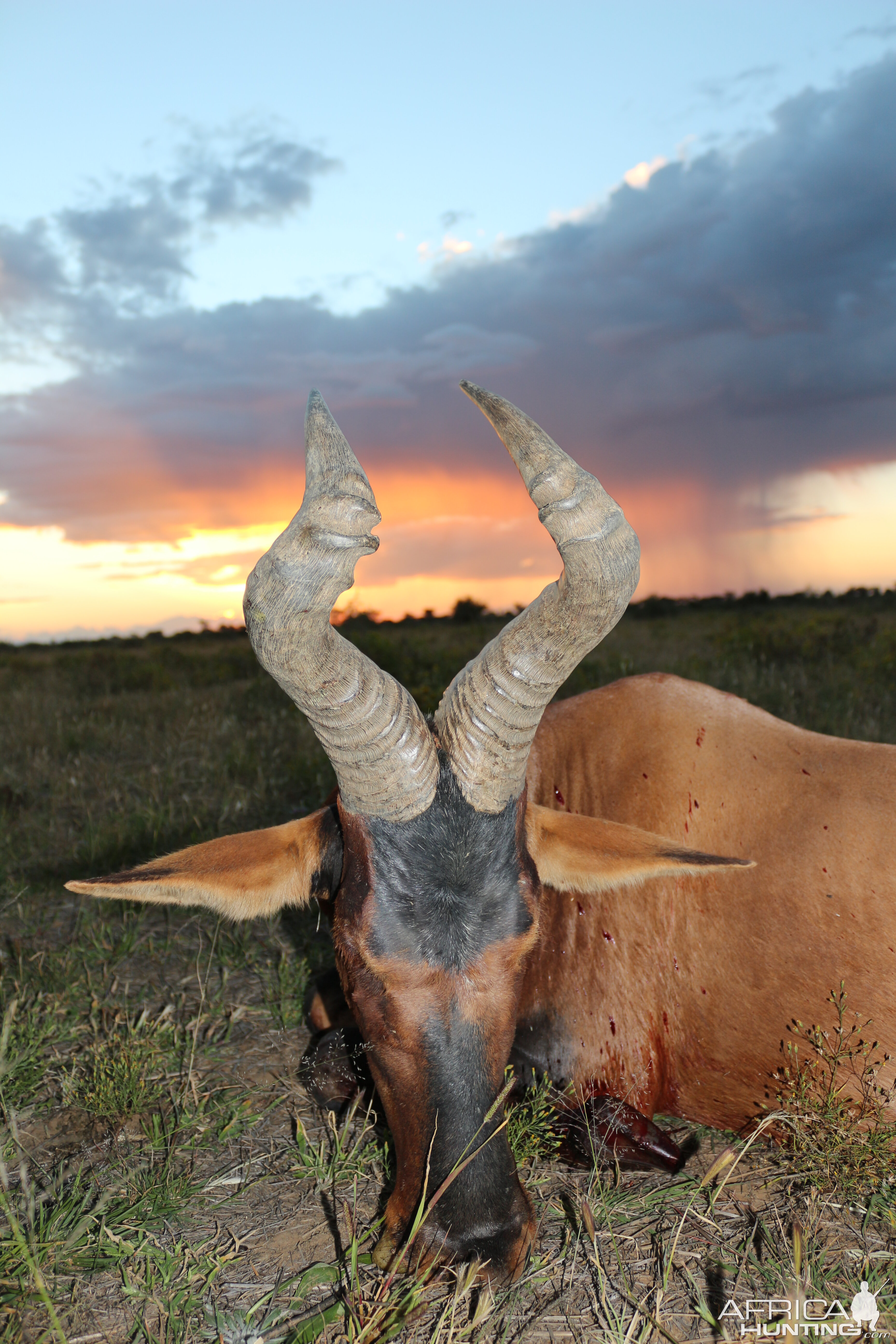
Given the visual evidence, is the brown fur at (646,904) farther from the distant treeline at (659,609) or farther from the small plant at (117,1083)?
the distant treeline at (659,609)

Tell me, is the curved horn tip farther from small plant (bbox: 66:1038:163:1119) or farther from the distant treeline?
the distant treeline

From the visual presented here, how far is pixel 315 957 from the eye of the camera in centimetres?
513

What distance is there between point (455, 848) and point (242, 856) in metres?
0.77

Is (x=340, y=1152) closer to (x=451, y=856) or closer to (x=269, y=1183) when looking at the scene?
(x=269, y=1183)

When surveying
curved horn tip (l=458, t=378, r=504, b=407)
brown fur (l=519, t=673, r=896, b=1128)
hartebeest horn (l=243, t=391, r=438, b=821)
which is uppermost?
curved horn tip (l=458, t=378, r=504, b=407)

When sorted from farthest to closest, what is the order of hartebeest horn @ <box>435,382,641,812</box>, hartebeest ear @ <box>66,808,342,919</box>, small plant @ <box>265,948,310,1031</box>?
1. small plant @ <box>265,948,310,1031</box>
2. hartebeest ear @ <box>66,808,342,919</box>
3. hartebeest horn @ <box>435,382,641,812</box>

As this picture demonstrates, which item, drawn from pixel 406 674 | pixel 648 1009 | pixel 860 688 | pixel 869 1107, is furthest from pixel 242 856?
pixel 860 688

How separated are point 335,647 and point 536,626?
1.96 feet

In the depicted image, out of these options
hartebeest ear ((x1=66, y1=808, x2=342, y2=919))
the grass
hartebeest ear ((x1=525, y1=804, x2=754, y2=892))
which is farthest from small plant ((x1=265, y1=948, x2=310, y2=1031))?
hartebeest ear ((x1=525, y1=804, x2=754, y2=892))

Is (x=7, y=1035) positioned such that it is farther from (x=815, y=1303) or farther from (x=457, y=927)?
(x=815, y=1303)

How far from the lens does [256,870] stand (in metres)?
2.94

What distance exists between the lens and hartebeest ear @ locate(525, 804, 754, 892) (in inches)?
117

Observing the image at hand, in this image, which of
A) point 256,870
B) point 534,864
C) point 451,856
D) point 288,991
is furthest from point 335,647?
point 288,991

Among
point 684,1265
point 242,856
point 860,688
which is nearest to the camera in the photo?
point 684,1265
